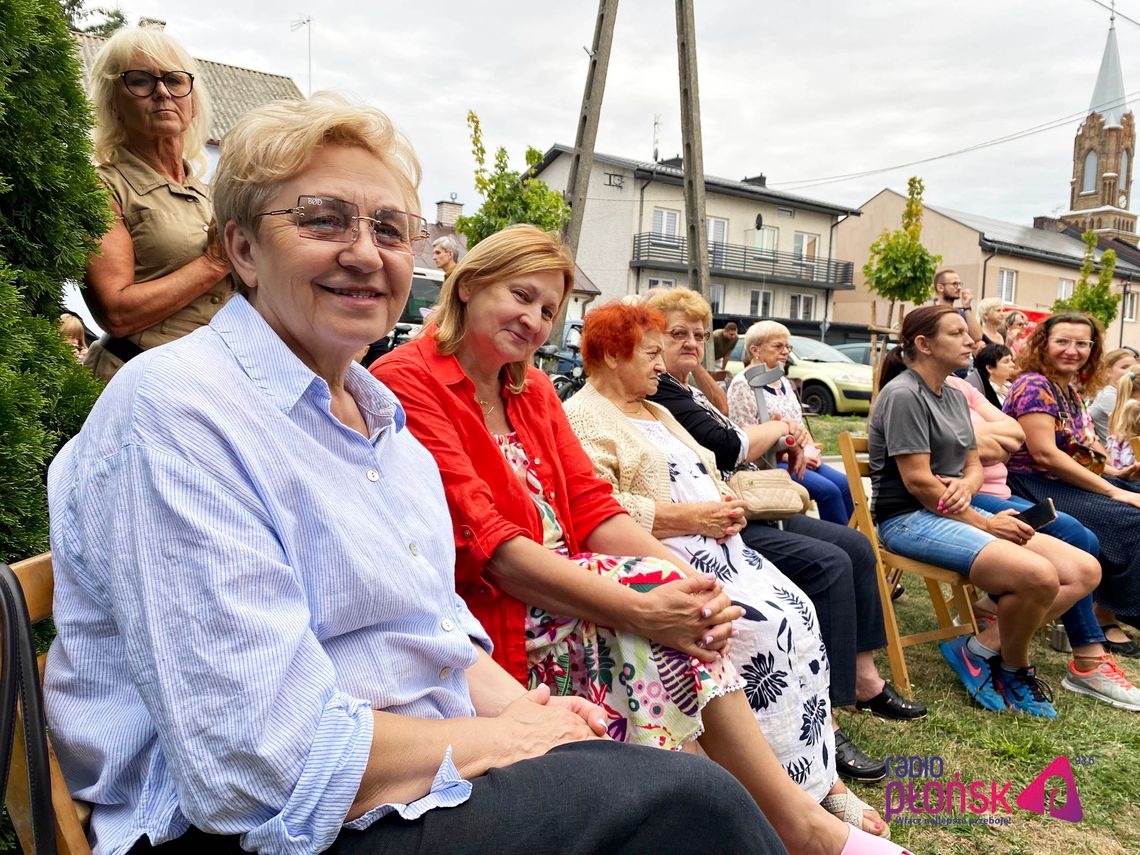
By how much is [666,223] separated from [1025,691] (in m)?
33.4

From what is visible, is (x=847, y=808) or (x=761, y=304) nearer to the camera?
(x=847, y=808)

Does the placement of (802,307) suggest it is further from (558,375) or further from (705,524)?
(705,524)

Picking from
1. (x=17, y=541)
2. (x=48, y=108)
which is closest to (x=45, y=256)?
(x=48, y=108)

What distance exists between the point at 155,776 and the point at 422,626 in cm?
43

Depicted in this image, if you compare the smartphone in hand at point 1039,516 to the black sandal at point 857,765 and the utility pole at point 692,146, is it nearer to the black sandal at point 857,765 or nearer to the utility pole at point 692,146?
the black sandal at point 857,765

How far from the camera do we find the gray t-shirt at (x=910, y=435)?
379 cm

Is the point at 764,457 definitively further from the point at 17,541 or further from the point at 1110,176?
the point at 1110,176

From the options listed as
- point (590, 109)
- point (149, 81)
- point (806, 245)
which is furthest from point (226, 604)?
point (806, 245)

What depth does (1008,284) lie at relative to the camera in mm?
38531

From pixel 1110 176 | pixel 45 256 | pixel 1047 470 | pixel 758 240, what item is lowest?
pixel 1047 470

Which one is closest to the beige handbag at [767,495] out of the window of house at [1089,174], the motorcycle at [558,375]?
the motorcycle at [558,375]

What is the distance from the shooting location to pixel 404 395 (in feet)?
7.12

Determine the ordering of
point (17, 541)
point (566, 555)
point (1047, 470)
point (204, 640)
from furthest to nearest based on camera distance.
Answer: point (1047, 470) < point (566, 555) < point (17, 541) < point (204, 640)

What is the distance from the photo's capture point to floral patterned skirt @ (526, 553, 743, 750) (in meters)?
1.97
